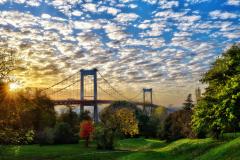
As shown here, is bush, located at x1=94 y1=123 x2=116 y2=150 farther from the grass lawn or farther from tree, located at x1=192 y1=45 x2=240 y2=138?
tree, located at x1=192 y1=45 x2=240 y2=138

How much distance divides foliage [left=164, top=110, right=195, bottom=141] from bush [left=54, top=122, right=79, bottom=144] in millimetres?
20386

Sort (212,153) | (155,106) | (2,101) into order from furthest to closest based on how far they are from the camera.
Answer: (155,106) → (212,153) → (2,101)

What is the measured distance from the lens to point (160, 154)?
5356cm

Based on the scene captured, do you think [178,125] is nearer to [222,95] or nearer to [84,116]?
[84,116]

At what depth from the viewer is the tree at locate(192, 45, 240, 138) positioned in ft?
135

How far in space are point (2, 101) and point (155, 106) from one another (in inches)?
5807

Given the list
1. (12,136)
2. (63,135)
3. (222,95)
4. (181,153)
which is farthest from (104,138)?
(12,136)

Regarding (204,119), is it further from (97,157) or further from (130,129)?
(130,129)

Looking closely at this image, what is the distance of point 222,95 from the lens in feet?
139

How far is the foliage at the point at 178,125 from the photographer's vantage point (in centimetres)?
7946

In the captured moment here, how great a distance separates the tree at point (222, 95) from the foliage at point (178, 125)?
92.6 feet

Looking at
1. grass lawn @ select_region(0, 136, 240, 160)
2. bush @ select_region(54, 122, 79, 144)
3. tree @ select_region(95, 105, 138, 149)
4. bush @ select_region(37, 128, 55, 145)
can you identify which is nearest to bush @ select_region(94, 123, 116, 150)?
tree @ select_region(95, 105, 138, 149)

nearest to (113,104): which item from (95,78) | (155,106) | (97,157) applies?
(95,78)

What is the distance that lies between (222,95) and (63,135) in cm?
5824
